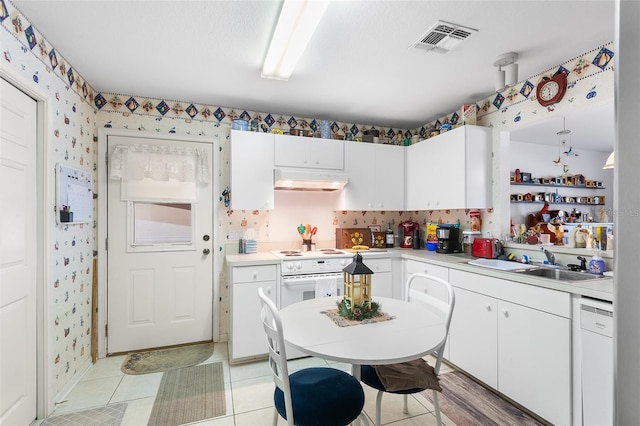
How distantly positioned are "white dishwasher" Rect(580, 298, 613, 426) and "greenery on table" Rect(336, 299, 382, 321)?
1.17 metres

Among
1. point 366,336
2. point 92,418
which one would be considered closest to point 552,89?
point 366,336

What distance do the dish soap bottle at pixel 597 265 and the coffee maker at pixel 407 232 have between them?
71.0 inches

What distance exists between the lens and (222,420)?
6.73ft

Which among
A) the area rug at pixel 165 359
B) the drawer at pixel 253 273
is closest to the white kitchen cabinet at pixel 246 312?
the drawer at pixel 253 273

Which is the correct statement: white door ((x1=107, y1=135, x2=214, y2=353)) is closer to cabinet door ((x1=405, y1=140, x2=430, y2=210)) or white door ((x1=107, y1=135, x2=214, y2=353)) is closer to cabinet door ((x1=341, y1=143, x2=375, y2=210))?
cabinet door ((x1=341, y1=143, x2=375, y2=210))

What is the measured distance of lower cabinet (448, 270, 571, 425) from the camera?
1879 mm

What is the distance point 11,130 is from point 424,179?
3.36 m

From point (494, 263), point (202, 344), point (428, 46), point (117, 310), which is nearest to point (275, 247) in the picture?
point (202, 344)

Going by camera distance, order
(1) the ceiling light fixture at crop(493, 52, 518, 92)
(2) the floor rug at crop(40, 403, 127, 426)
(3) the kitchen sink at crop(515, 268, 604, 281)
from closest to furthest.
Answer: (2) the floor rug at crop(40, 403, 127, 426) → (3) the kitchen sink at crop(515, 268, 604, 281) → (1) the ceiling light fixture at crop(493, 52, 518, 92)

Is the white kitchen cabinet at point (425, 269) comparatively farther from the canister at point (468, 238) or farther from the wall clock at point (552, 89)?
the wall clock at point (552, 89)

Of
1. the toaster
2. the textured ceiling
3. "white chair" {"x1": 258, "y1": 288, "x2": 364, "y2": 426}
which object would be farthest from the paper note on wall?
the toaster

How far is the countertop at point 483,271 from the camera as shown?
1.75 meters

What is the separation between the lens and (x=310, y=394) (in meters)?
1.46

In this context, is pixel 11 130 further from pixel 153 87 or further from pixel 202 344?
pixel 202 344
